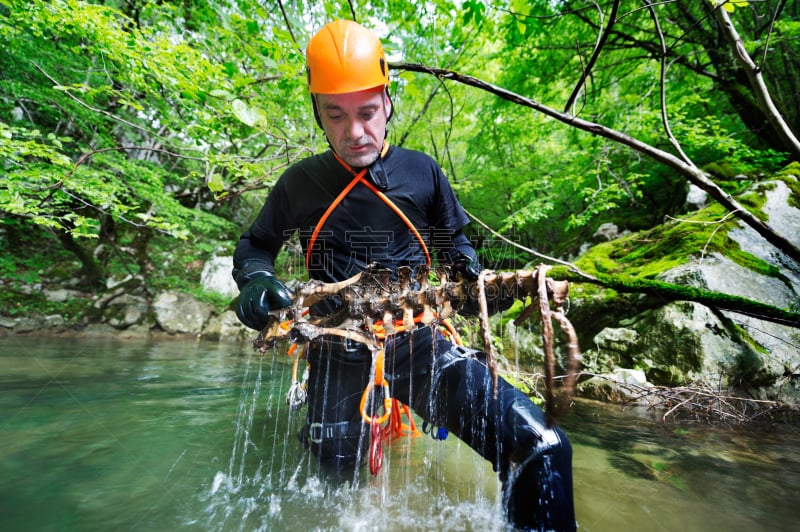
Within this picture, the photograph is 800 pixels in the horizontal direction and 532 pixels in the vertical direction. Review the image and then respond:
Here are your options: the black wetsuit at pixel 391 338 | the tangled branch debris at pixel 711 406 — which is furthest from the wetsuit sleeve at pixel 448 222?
the tangled branch debris at pixel 711 406

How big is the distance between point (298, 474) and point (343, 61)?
10.4ft

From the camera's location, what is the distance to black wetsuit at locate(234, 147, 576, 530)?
5.54 feet

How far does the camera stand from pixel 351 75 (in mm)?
1827

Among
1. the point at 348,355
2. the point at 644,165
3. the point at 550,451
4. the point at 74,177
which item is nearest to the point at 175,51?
the point at 74,177

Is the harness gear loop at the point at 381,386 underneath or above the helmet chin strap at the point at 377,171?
Result: underneath

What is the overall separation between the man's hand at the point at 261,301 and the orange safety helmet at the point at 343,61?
1.20 m

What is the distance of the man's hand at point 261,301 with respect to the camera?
67.4 inches

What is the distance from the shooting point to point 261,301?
173 cm

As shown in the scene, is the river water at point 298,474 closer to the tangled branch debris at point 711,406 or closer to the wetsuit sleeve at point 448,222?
the tangled branch debris at point 711,406

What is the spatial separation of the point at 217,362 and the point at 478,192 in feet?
33.0

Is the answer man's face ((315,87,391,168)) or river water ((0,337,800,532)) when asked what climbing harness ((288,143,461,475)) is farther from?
river water ((0,337,800,532))

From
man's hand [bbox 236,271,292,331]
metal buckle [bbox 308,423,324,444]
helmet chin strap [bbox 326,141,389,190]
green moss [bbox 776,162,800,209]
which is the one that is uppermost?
green moss [bbox 776,162,800,209]

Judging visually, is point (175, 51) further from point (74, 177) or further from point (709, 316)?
point (709, 316)

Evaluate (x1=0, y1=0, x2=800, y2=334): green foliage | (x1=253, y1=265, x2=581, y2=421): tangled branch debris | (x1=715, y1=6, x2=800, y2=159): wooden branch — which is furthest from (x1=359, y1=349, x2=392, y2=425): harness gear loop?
(x1=715, y1=6, x2=800, y2=159): wooden branch
